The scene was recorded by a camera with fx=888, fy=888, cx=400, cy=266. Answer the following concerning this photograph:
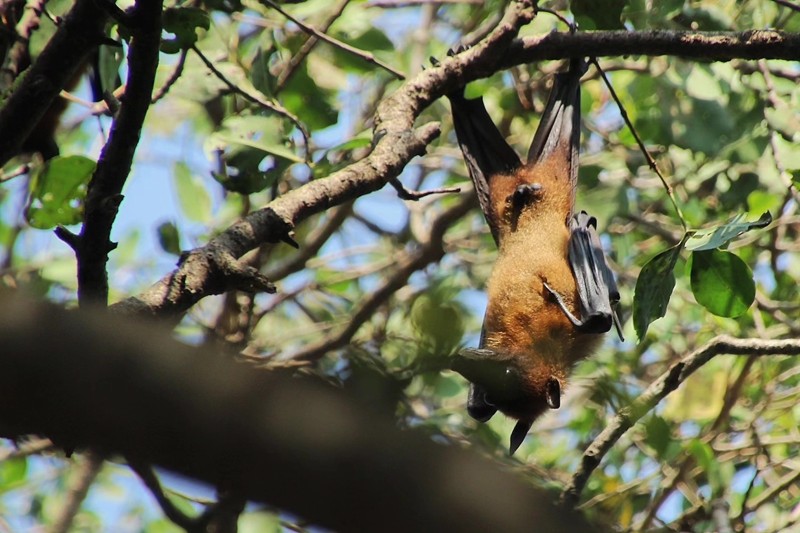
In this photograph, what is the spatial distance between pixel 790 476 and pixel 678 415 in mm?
1246

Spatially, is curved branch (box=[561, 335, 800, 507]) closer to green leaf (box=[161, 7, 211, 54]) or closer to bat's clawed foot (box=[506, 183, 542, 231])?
bat's clawed foot (box=[506, 183, 542, 231])

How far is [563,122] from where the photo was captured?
4844 mm

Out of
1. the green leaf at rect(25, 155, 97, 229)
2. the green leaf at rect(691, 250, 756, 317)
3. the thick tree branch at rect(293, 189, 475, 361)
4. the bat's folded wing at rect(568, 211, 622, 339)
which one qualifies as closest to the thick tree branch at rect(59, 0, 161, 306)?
the green leaf at rect(25, 155, 97, 229)

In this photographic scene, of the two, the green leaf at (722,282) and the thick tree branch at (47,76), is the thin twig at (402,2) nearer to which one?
the thick tree branch at (47,76)

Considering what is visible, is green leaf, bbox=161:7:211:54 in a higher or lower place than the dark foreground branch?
higher

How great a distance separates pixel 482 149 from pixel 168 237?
1834 mm

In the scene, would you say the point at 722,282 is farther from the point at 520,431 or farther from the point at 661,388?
the point at 520,431

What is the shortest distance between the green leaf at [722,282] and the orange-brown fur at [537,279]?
1.58 meters

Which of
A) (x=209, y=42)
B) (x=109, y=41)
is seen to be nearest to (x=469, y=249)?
(x=209, y=42)

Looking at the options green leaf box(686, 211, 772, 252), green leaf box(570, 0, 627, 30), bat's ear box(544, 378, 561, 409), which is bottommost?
green leaf box(686, 211, 772, 252)

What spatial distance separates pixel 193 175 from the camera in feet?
22.2

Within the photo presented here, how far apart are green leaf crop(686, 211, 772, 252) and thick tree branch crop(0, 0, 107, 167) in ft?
6.76

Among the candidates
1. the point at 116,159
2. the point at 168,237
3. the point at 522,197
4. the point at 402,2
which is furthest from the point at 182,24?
the point at 402,2

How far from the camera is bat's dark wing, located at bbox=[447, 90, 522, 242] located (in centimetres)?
482
